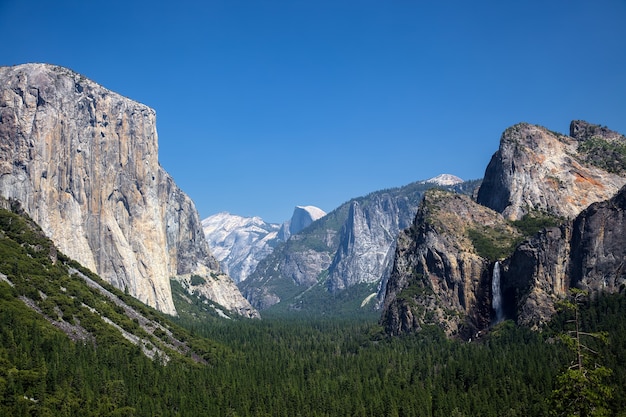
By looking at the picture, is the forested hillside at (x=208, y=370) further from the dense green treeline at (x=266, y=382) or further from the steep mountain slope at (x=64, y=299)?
the steep mountain slope at (x=64, y=299)

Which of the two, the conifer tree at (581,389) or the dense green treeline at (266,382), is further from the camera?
the dense green treeline at (266,382)

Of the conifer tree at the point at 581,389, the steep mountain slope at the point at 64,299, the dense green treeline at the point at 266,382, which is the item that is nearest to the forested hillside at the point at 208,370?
the dense green treeline at the point at 266,382

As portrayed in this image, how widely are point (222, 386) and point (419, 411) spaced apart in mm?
42900

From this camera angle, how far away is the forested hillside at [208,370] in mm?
117688

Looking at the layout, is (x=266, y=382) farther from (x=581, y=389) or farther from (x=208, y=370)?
(x=581, y=389)

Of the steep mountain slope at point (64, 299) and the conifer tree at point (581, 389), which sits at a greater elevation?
the steep mountain slope at point (64, 299)

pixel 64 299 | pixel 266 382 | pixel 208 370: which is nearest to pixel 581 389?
pixel 266 382

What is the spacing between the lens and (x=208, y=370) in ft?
548

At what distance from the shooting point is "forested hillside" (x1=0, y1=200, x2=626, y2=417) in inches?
4633

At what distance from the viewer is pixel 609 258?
198m

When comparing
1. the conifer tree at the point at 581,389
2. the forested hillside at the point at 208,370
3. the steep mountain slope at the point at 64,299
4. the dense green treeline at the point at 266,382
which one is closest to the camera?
the conifer tree at the point at 581,389

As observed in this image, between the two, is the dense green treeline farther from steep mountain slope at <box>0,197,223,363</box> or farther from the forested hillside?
steep mountain slope at <box>0,197,223,363</box>

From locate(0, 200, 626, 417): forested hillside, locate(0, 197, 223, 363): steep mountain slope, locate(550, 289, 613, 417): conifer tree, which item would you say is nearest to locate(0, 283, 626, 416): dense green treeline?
locate(0, 200, 626, 417): forested hillside

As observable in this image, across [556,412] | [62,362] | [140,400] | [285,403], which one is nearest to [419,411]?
[285,403]
